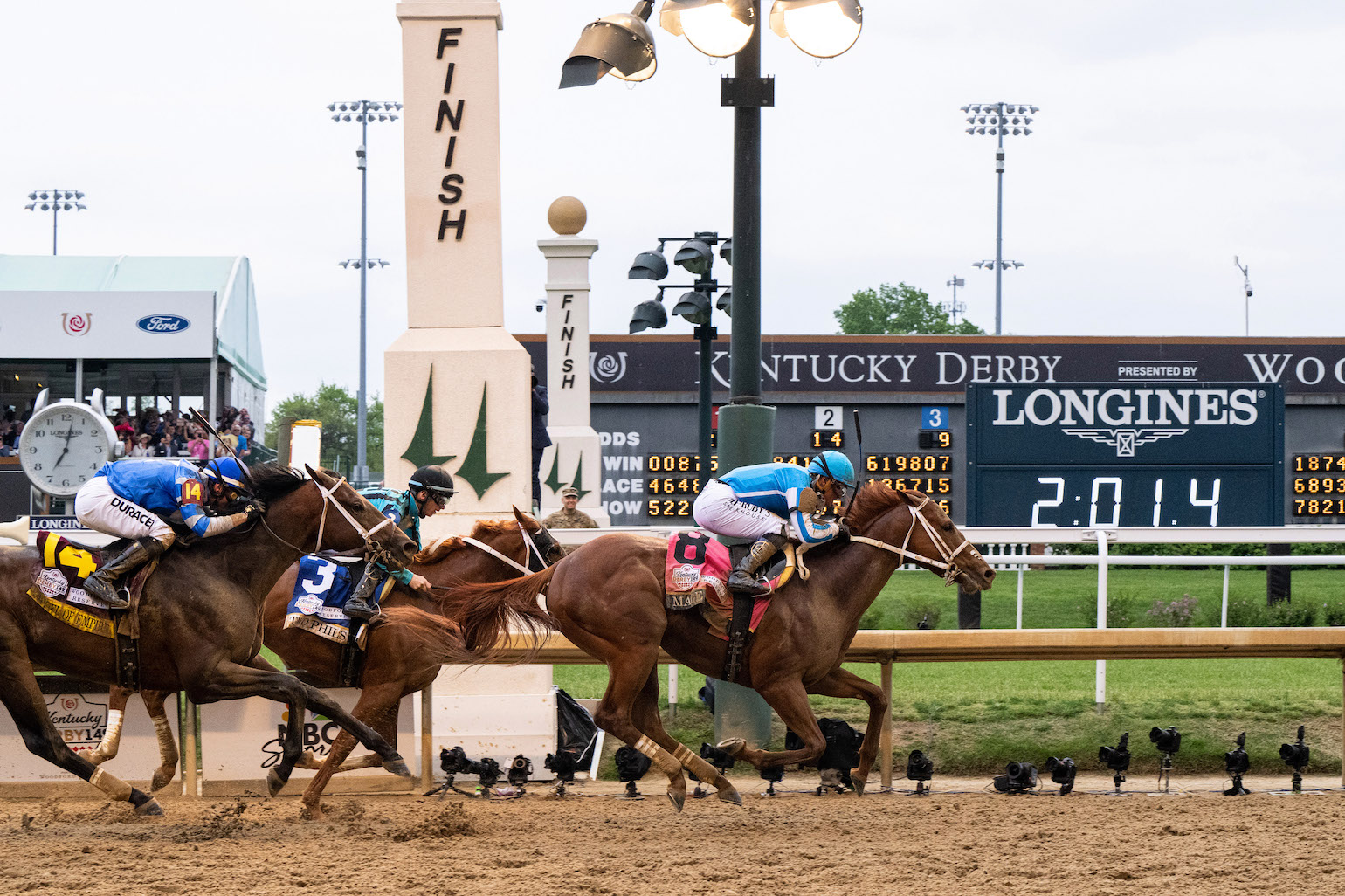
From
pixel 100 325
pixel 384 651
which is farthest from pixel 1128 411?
pixel 100 325

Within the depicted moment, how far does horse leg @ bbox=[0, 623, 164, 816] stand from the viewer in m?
5.54

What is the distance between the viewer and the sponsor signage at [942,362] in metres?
19.0

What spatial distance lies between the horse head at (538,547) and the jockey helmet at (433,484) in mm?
346

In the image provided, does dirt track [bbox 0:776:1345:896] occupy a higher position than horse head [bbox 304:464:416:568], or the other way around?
horse head [bbox 304:464:416:568]

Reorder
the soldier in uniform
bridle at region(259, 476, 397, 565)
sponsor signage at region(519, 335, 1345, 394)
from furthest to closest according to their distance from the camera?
1. sponsor signage at region(519, 335, 1345, 394)
2. the soldier in uniform
3. bridle at region(259, 476, 397, 565)

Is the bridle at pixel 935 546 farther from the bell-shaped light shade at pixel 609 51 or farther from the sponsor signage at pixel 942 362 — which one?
the sponsor signage at pixel 942 362

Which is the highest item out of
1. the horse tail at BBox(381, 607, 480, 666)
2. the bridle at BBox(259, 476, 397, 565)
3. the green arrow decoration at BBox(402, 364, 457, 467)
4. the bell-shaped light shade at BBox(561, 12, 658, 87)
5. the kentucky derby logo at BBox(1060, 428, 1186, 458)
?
the bell-shaped light shade at BBox(561, 12, 658, 87)

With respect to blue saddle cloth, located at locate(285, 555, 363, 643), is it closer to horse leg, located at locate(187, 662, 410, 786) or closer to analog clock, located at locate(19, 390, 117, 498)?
horse leg, located at locate(187, 662, 410, 786)

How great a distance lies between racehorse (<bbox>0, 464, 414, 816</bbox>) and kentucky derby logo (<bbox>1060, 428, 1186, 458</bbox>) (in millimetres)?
7415

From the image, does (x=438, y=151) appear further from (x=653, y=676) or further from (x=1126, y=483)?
(x=1126, y=483)

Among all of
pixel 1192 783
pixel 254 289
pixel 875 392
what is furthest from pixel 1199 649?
pixel 254 289

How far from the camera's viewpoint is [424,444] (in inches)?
307

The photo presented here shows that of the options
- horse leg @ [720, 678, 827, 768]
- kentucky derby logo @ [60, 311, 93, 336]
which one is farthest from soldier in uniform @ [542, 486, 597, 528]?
kentucky derby logo @ [60, 311, 93, 336]

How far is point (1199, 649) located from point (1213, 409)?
508cm
